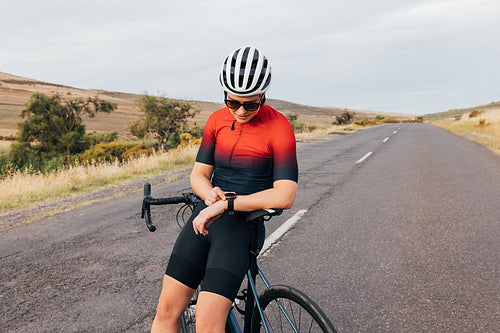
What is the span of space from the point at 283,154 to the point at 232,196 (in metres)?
0.37

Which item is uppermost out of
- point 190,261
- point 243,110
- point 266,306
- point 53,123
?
point 243,110

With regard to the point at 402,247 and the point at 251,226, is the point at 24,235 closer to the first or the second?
the point at 251,226

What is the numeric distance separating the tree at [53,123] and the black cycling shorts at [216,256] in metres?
30.9

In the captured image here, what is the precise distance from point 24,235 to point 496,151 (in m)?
17.2

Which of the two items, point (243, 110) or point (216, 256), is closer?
point (216, 256)

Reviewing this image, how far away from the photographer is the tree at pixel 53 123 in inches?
1120

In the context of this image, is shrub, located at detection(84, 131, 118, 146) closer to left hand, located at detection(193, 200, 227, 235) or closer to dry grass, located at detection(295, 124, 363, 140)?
dry grass, located at detection(295, 124, 363, 140)

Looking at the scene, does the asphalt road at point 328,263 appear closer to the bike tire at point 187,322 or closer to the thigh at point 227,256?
the bike tire at point 187,322

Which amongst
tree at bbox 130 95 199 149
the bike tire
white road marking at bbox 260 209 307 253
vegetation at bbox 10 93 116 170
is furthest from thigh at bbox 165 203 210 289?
vegetation at bbox 10 93 116 170


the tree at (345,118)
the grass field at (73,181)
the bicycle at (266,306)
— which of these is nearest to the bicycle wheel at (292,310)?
the bicycle at (266,306)

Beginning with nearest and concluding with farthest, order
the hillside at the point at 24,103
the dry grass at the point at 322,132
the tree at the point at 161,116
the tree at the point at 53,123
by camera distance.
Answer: the tree at the point at 161,116 < the dry grass at the point at 322,132 < the tree at the point at 53,123 < the hillside at the point at 24,103

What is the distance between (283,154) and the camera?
6.04 ft

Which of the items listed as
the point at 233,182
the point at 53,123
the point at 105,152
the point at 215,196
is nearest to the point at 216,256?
the point at 215,196

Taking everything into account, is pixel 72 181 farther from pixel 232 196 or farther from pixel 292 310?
pixel 292 310
